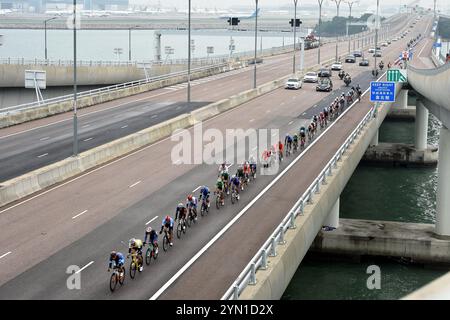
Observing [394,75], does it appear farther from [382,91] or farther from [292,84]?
[292,84]

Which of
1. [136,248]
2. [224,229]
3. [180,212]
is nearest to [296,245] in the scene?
[224,229]

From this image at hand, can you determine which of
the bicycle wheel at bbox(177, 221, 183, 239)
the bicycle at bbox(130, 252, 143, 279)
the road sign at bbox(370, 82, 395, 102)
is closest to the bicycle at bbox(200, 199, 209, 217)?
the bicycle wheel at bbox(177, 221, 183, 239)

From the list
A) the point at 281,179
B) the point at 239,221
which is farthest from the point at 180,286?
the point at 281,179

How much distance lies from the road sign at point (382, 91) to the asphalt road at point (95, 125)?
543 inches

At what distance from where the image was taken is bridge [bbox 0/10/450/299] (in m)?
21.8

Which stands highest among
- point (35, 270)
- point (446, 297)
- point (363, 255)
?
point (446, 297)

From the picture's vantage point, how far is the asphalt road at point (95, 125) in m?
40.5

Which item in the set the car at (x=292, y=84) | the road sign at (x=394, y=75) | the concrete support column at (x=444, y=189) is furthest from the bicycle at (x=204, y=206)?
the car at (x=292, y=84)

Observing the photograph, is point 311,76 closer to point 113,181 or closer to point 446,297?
point 113,181

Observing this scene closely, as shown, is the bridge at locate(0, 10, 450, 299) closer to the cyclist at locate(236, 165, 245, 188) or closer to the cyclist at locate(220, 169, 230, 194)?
the cyclist at locate(236, 165, 245, 188)

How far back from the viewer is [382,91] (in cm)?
5878

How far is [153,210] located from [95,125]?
2341 cm

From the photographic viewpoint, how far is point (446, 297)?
8156mm
